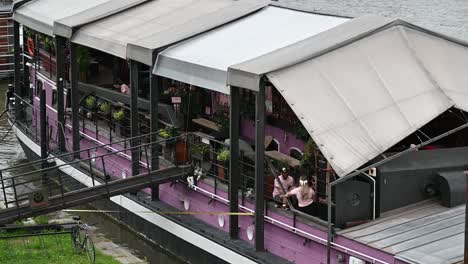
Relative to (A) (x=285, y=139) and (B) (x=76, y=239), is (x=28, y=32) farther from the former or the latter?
(A) (x=285, y=139)

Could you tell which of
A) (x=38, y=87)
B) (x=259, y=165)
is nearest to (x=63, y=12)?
(x=38, y=87)

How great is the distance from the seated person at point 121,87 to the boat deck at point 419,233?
36.6 feet

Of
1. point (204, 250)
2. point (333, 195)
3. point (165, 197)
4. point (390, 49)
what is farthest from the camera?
point (165, 197)

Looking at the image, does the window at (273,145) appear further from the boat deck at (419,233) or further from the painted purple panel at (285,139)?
the boat deck at (419,233)

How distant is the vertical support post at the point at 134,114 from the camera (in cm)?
2320

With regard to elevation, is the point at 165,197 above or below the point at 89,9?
below

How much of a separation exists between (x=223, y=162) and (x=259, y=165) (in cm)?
258

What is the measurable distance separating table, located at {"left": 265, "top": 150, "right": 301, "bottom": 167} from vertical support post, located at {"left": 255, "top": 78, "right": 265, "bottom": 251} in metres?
0.85

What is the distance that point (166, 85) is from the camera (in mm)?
26719

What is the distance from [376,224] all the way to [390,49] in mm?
3216

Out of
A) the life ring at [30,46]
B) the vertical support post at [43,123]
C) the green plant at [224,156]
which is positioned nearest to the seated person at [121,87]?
the vertical support post at [43,123]

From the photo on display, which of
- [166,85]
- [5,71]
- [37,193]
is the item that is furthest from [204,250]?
[5,71]

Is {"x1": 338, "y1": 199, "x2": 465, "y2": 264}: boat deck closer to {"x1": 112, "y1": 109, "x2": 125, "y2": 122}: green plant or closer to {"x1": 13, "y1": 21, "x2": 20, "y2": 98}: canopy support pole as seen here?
{"x1": 112, "y1": 109, "x2": 125, "y2": 122}: green plant

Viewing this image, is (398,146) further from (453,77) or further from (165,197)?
(165,197)
